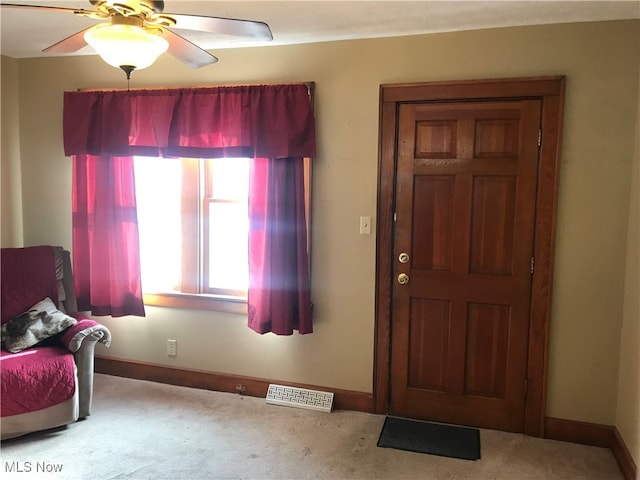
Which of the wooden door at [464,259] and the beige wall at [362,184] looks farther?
the wooden door at [464,259]

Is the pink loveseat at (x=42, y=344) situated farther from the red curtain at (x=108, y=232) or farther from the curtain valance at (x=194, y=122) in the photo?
the curtain valance at (x=194, y=122)

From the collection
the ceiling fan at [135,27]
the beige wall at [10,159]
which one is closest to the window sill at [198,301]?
the beige wall at [10,159]

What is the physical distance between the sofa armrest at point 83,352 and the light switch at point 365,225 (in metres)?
1.69

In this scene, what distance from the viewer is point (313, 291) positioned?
326 cm

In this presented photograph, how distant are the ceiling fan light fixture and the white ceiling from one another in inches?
33.8

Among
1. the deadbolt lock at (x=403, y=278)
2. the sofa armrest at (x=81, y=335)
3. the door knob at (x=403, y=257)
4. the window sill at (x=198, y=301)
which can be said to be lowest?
the sofa armrest at (x=81, y=335)

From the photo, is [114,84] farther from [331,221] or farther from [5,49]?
[331,221]

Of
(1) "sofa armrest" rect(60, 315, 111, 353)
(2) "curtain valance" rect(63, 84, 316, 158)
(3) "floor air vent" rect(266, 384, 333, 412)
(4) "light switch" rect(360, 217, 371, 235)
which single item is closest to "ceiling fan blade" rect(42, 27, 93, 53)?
(2) "curtain valance" rect(63, 84, 316, 158)

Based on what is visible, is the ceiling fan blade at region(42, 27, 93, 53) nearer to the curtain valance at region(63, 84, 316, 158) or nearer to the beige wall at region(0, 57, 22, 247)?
the curtain valance at region(63, 84, 316, 158)

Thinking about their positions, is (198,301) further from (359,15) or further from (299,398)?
(359,15)

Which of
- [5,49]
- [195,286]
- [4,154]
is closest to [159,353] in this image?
[195,286]

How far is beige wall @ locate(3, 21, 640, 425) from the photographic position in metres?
2.71

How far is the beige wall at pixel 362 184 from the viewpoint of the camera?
8.89ft

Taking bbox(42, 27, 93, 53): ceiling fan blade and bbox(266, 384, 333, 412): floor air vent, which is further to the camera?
bbox(266, 384, 333, 412): floor air vent
